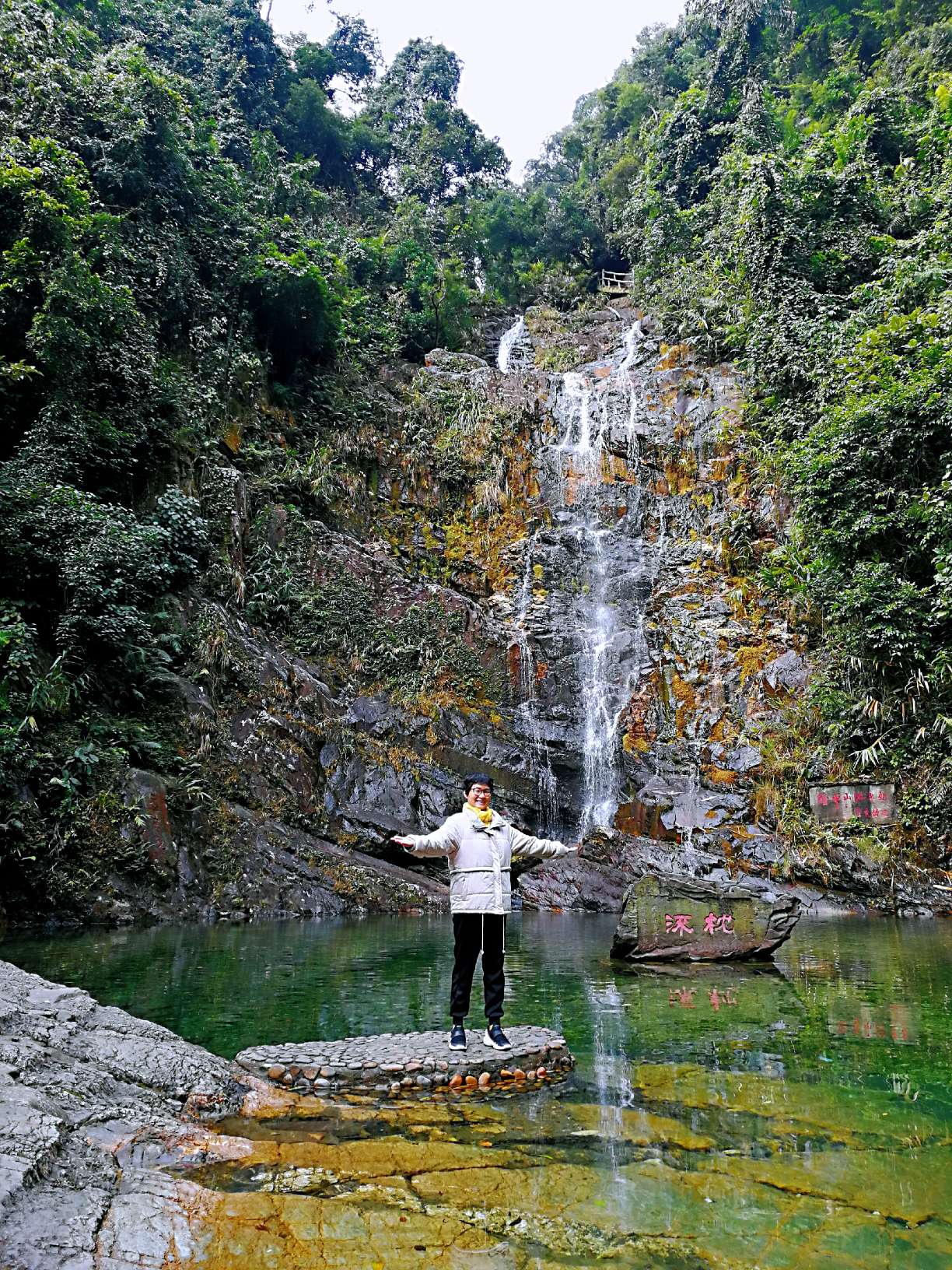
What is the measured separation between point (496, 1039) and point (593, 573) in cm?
1498

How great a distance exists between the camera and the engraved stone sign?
13.4m

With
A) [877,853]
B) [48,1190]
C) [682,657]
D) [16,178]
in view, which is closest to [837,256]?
[682,657]

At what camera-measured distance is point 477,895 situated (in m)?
3.58

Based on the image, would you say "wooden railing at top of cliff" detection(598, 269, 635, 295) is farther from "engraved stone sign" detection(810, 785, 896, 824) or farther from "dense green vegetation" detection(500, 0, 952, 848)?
"engraved stone sign" detection(810, 785, 896, 824)

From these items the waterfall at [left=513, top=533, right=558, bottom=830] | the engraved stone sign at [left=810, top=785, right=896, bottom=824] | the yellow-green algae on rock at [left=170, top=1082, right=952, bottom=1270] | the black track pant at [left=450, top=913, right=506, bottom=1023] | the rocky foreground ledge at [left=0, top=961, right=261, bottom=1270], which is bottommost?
the yellow-green algae on rock at [left=170, top=1082, right=952, bottom=1270]

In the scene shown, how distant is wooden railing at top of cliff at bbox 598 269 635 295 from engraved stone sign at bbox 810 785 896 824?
21.2 meters

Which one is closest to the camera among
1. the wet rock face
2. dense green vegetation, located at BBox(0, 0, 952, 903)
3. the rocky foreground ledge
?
the rocky foreground ledge

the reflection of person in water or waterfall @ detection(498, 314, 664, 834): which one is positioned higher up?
waterfall @ detection(498, 314, 664, 834)

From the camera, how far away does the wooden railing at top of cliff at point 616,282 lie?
2856 cm

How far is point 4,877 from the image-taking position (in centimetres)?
848

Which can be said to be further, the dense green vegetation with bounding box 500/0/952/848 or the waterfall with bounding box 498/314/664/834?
the waterfall with bounding box 498/314/664/834

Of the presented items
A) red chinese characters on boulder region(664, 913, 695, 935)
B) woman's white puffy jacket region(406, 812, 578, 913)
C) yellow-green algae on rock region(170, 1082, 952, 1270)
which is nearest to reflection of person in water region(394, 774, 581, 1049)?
woman's white puffy jacket region(406, 812, 578, 913)

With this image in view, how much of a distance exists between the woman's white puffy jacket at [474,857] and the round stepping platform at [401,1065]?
584 mm

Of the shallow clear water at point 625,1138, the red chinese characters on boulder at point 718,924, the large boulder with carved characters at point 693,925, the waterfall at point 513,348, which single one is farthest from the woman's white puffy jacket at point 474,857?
the waterfall at point 513,348
